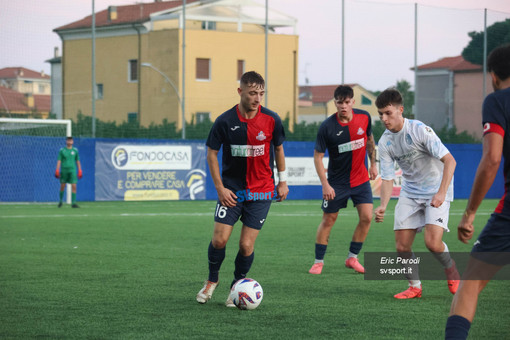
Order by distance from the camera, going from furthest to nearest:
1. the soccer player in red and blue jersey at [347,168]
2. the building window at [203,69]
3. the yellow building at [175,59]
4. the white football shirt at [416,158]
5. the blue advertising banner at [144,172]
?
the building window at [203,69], the yellow building at [175,59], the blue advertising banner at [144,172], the soccer player in red and blue jersey at [347,168], the white football shirt at [416,158]

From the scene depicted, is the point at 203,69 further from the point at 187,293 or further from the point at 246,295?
the point at 246,295

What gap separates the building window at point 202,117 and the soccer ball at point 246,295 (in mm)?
22090

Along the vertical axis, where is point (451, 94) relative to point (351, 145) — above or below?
above

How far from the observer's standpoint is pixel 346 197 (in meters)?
10.2

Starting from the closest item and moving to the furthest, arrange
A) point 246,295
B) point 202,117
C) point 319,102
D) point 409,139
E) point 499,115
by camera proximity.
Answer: point 499,115 → point 246,295 → point 409,139 → point 202,117 → point 319,102

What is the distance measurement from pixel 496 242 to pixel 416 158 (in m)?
3.41

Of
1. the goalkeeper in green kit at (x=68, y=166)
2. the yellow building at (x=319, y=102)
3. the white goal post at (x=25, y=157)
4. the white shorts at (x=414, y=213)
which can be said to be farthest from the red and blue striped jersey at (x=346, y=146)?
the yellow building at (x=319, y=102)

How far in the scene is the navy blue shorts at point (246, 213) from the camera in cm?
745

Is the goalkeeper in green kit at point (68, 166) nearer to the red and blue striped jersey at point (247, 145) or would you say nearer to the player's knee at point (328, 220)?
the player's knee at point (328, 220)

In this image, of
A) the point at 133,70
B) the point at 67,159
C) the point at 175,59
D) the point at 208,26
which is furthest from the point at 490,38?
the point at 67,159

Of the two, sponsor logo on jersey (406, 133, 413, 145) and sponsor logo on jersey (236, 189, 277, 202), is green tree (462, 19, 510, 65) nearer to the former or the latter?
sponsor logo on jersey (406, 133, 413, 145)

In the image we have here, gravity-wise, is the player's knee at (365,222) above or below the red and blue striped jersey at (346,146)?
below

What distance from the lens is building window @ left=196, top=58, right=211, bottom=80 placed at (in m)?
41.6

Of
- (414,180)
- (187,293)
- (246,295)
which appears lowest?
(187,293)
